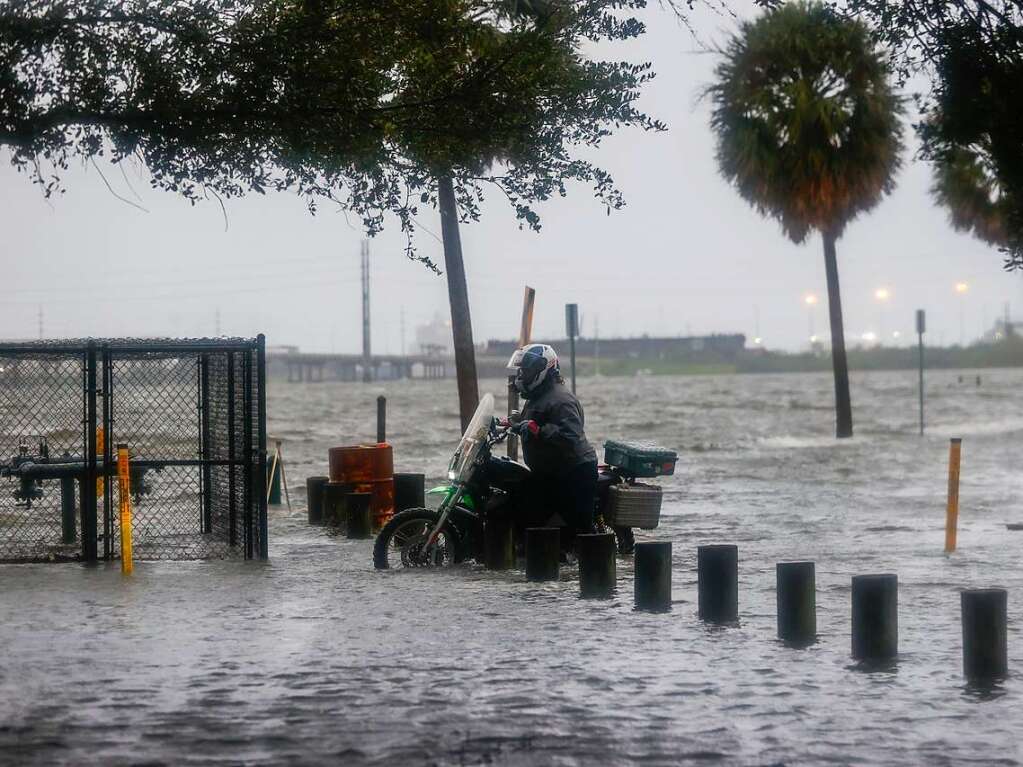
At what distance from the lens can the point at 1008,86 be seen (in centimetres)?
1157

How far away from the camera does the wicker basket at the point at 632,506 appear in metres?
13.8

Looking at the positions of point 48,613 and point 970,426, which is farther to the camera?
point 970,426

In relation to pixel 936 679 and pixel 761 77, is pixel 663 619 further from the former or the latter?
pixel 761 77

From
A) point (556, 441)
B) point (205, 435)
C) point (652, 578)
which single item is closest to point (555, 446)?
point (556, 441)

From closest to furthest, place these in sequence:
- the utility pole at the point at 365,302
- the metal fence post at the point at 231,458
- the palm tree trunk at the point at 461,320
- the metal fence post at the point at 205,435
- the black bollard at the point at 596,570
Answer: the black bollard at the point at 596,570 < the metal fence post at the point at 231,458 < the metal fence post at the point at 205,435 < the palm tree trunk at the point at 461,320 < the utility pole at the point at 365,302

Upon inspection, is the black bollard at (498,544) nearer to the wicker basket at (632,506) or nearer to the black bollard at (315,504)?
the wicker basket at (632,506)

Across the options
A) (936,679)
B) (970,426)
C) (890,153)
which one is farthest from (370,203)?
(970,426)

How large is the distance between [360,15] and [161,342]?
4.44m

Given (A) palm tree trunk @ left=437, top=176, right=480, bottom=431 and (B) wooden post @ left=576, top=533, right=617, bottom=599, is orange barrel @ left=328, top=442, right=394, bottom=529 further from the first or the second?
(B) wooden post @ left=576, top=533, right=617, bottom=599

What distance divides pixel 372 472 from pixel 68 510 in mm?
3545

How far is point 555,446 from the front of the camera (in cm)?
1320

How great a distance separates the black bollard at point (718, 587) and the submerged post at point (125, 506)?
487cm

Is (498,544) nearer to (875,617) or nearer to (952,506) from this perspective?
(952,506)

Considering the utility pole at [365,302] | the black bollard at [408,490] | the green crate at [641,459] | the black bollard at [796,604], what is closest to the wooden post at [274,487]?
the black bollard at [408,490]
